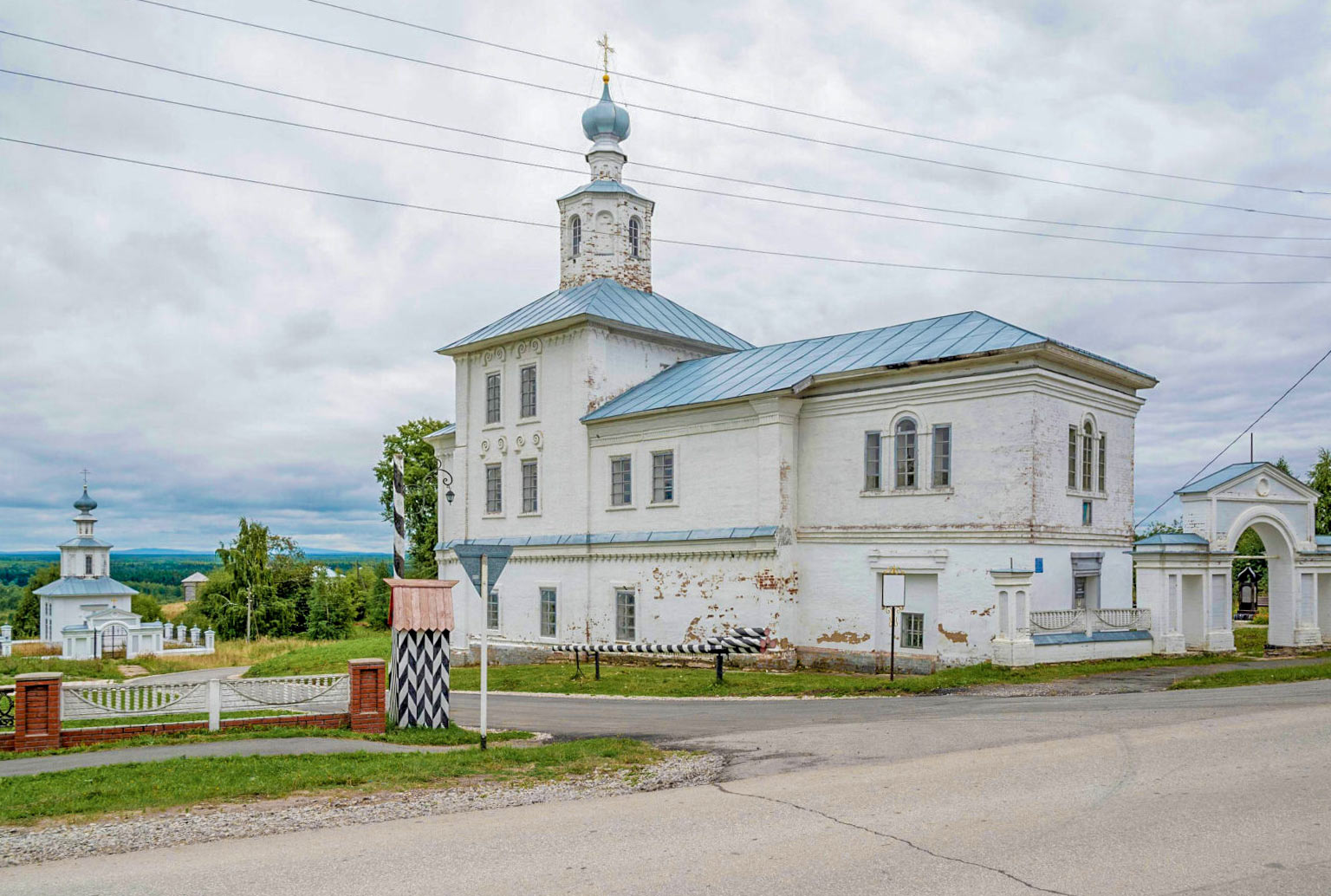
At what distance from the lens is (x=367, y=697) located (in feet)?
44.5

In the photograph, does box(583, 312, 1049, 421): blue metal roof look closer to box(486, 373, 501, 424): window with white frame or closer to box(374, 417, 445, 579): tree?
box(486, 373, 501, 424): window with white frame

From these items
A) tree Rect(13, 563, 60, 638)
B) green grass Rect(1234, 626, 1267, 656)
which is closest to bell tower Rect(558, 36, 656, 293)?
green grass Rect(1234, 626, 1267, 656)

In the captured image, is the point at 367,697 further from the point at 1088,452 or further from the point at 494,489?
the point at 494,489

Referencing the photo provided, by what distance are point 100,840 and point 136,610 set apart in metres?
67.5

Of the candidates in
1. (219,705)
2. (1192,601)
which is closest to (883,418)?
(1192,601)

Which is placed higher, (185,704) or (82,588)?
(185,704)

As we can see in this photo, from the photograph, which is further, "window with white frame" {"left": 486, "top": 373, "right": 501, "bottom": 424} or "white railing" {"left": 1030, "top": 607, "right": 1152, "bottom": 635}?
"window with white frame" {"left": 486, "top": 373, "right": 501, "bottom": 424}

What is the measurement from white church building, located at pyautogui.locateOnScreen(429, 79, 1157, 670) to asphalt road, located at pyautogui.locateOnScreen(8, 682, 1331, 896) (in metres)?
10.3

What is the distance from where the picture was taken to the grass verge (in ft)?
42.0

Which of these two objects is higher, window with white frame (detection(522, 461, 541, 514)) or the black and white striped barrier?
window with white frame (detection(522, 461, 541, 514))

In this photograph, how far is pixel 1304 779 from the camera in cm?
873

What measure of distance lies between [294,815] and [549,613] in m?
22.6

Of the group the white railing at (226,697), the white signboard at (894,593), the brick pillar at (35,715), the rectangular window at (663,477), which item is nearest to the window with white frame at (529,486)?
the rectangular window at (663,477)

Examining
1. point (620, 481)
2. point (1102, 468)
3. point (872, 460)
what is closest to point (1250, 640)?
point (1102, 468)
